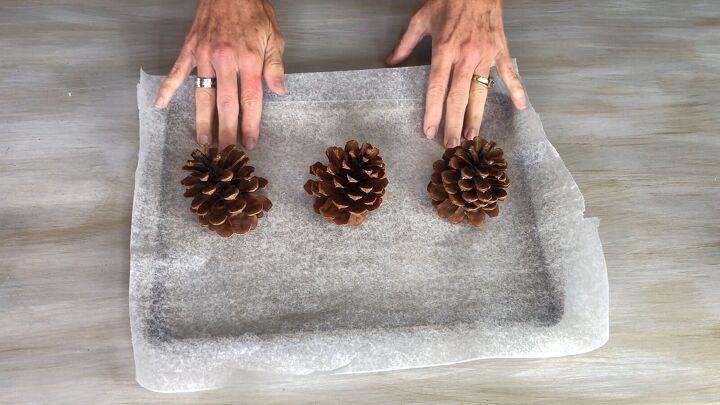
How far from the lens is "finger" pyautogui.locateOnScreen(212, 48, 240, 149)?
0.87m

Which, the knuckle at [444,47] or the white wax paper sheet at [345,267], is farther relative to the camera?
the knuckle at [444,47]

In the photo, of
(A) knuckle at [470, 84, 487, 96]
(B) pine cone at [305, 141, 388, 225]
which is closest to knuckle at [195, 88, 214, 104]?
(B) pine cone at [305, 141, 388, 225]

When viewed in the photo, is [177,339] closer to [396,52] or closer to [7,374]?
[7,374]

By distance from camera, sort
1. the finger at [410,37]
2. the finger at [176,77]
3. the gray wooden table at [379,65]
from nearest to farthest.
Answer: the gray wooden table at [379,65]
the finger at [176,77]
the finger at [410,37]

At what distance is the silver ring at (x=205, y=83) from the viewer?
880mm

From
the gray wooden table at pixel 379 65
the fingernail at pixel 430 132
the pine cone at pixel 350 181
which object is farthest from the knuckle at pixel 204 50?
the fingernail at pixel 430 132

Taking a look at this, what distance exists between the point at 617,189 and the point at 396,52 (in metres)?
0.42

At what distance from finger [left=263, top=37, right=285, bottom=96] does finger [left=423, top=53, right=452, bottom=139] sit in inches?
9.2

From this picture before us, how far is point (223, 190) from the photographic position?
0.78 meters

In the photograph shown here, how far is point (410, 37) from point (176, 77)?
39 cm

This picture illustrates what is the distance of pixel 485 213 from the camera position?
839 mm

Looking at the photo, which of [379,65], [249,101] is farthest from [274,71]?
[379,65]

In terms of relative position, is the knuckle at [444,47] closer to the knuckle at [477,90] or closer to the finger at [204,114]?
the knuckle at [477,90]

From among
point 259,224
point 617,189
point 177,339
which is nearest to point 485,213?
point 617,189
